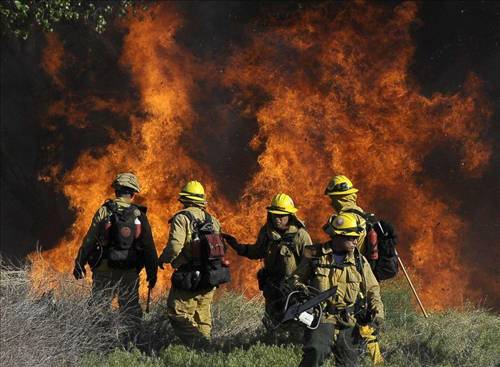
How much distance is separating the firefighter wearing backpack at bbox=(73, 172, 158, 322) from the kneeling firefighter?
524 millimetres

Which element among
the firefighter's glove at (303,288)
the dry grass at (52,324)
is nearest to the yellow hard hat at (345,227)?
the firefighter's glove at (303,288)

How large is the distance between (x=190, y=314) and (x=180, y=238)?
862mm

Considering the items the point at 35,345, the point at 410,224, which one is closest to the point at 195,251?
the point at 35,345

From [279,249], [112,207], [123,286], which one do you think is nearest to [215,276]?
[279,249]

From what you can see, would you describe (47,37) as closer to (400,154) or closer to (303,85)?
(303,85)

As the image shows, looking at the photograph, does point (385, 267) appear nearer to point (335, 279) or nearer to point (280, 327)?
point (280, 327)

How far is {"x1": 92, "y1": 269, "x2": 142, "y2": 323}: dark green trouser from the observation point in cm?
806

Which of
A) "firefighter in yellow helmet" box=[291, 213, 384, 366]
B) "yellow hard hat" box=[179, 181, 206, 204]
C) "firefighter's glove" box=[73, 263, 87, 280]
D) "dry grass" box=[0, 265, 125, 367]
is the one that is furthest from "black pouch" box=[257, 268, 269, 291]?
"firefighter's glove" box=[73, 263, 87, 280]

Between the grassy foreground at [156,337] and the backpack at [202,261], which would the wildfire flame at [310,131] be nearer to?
the grassy foreground at [156,337]

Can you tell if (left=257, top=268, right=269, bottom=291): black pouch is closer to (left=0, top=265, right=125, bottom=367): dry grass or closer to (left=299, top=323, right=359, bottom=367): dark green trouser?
(left=0, top=265, right=125, bottom=367): dry grass

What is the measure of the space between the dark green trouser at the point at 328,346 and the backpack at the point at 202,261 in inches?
69.2

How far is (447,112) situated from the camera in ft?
42.1

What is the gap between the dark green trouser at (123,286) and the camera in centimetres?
806

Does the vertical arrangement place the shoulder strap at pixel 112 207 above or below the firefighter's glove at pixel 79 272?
above
